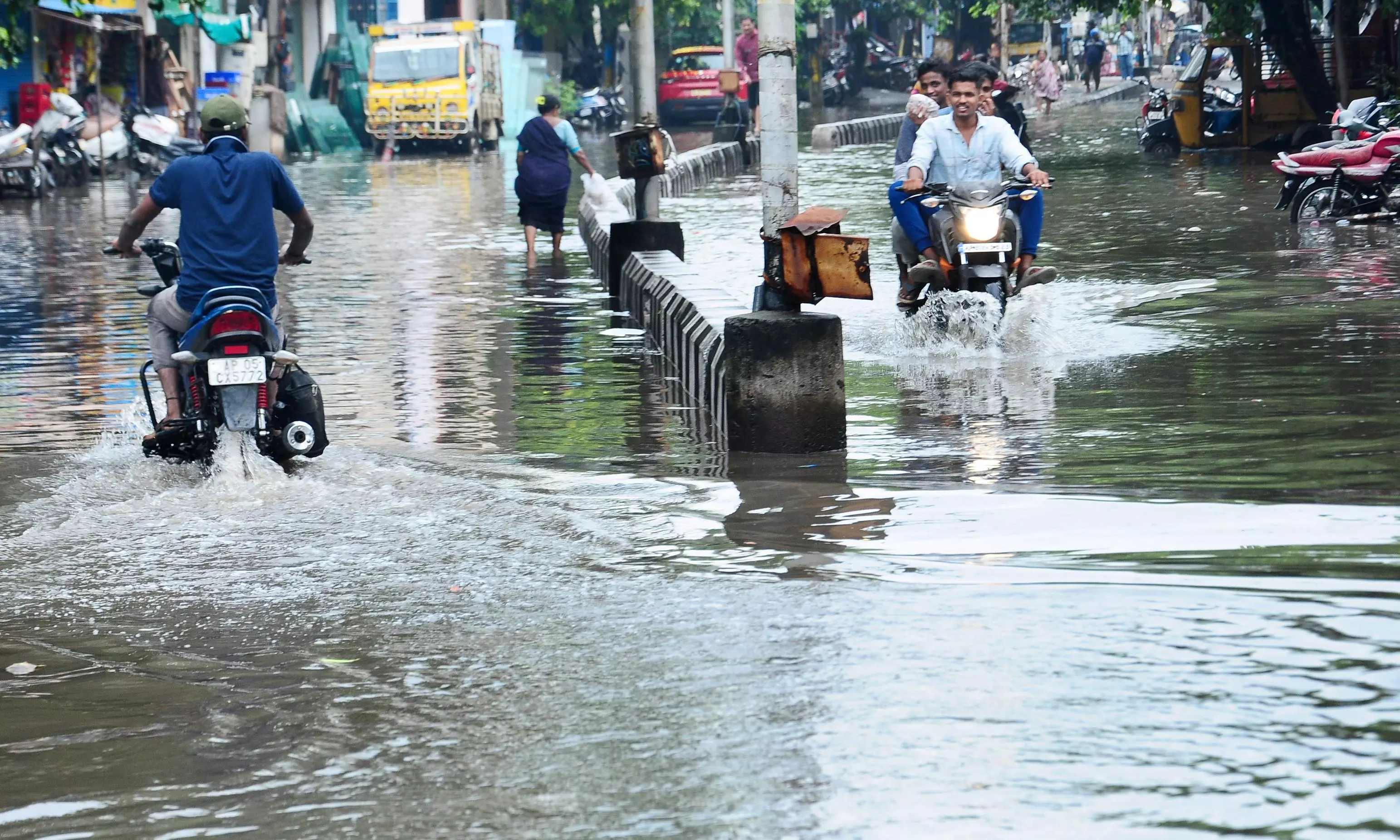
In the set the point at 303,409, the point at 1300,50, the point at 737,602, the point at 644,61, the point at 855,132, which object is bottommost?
the point at 737,602

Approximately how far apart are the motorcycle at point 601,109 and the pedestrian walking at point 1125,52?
94.7 ft

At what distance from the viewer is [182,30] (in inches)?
1715

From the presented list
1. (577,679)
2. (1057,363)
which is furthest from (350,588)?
(1057,363)

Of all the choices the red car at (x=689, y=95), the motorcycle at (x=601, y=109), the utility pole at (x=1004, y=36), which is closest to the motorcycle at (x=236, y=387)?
the utility pole at (x=1004, y=36)

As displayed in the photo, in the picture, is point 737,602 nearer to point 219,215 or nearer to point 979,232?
point 219,215

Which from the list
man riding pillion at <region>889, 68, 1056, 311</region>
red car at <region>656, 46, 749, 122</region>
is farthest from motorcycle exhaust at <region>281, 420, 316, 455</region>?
red car at <region>656, 46, 749, 122</region>

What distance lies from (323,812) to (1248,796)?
1.90 m

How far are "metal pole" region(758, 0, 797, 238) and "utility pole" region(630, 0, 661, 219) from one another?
7463mm

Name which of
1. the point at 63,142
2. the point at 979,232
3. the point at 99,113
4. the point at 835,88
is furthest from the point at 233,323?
the point at 835,88

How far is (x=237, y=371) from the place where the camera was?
7730 millimetres

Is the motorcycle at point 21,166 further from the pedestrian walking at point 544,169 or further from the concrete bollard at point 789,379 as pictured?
the concrete bollard at point 789,379

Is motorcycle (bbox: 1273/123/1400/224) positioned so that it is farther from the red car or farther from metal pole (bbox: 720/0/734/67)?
the red car

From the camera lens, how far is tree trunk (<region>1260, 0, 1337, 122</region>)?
2695cm

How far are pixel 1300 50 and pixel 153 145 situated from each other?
18467 mm
